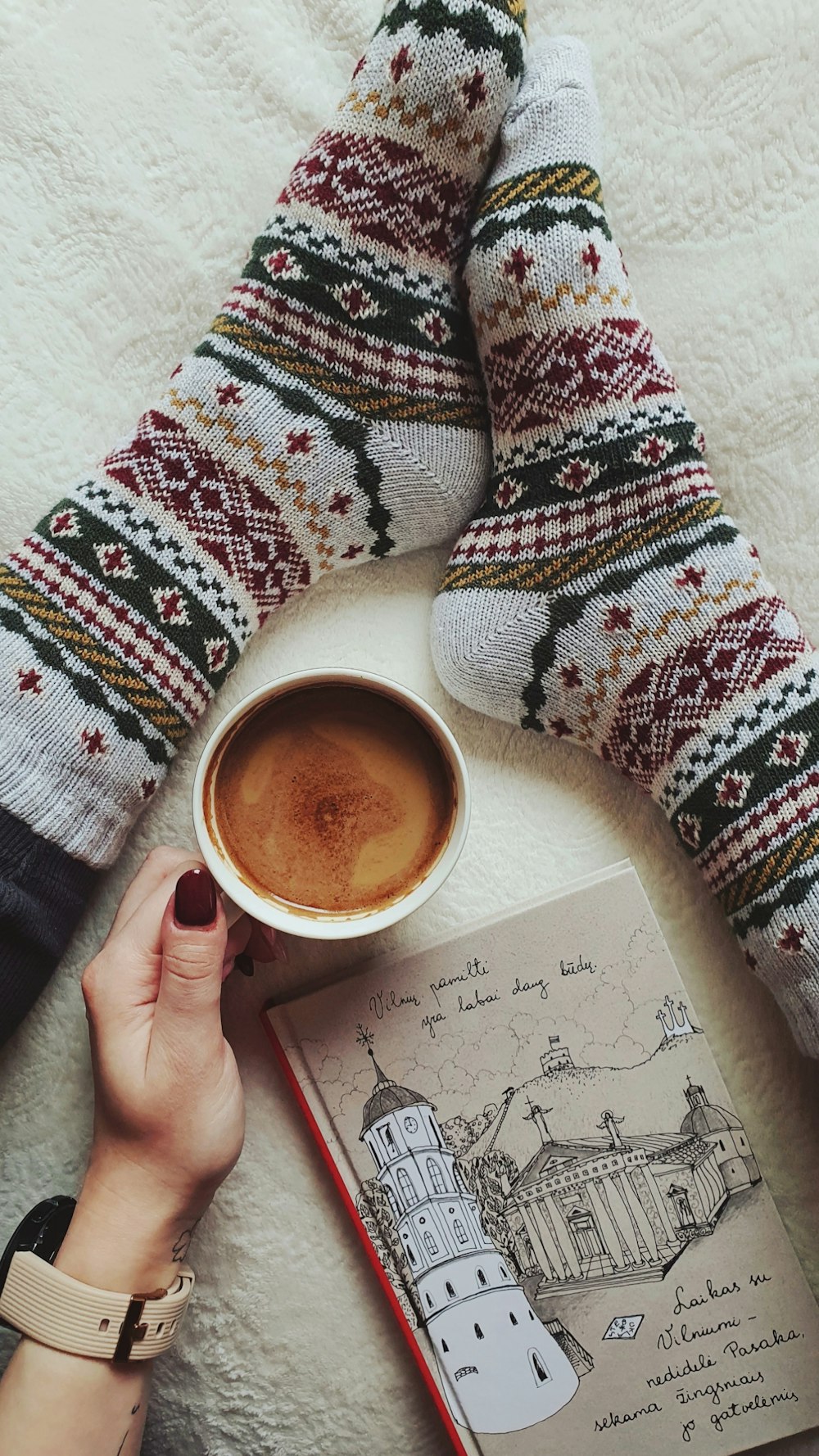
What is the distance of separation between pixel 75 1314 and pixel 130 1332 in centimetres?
3

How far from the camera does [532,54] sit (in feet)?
2.15

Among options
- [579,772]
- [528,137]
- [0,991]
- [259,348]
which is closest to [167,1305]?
[0,991]

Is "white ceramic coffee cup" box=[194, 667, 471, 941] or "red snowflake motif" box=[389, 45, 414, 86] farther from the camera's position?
"red snowflake motif" box=[389, 45, 414, 86]

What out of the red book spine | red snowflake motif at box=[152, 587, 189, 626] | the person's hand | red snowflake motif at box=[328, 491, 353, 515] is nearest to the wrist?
the person's hand

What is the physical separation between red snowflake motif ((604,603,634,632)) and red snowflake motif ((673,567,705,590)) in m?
0.04

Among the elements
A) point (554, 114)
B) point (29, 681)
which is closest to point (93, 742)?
point (29, 681)

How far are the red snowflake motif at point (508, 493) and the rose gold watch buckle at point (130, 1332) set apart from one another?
563 mm

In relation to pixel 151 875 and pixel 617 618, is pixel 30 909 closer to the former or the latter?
pixel 151 875

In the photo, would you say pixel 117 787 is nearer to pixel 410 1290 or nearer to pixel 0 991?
pixel 0 991

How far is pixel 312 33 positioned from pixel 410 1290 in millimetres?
903

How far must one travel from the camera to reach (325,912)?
55 cm

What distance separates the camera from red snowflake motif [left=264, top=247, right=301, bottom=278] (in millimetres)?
645

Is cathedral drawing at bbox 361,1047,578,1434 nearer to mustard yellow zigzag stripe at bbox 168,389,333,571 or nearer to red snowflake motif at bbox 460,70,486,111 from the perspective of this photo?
mustard yellow zigzag stripe at bbox 168,389,333,571

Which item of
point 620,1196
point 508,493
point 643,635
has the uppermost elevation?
point 508,493
